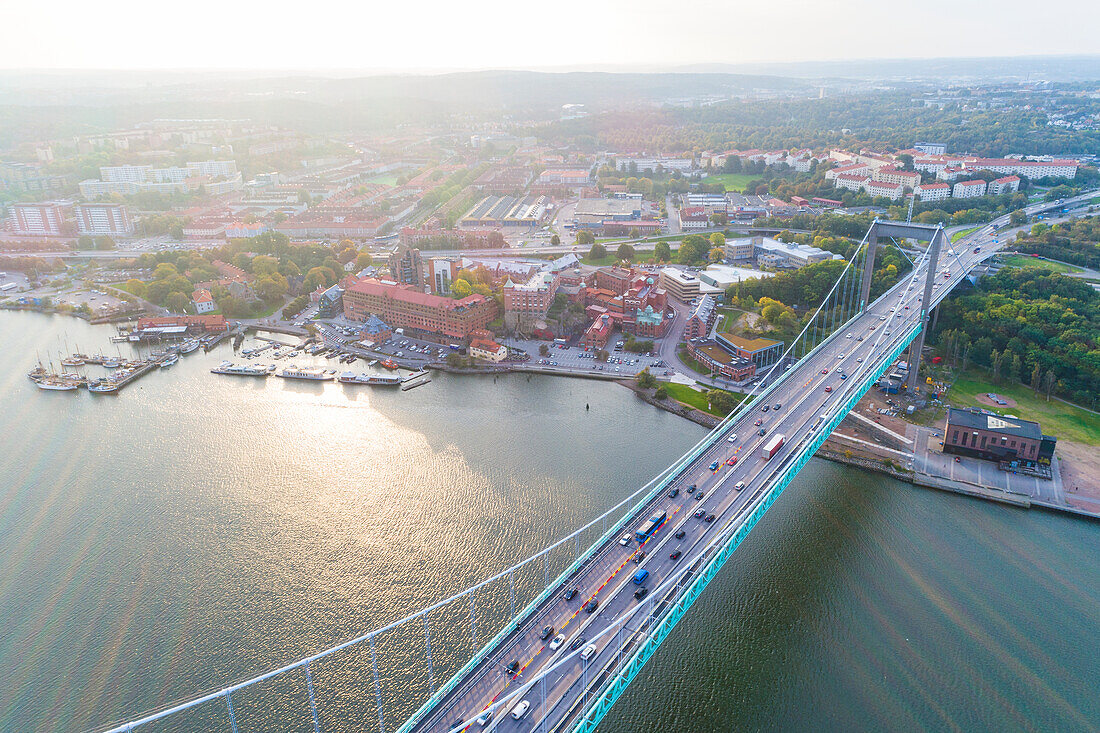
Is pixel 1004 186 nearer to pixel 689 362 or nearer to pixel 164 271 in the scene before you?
pixel 689 362

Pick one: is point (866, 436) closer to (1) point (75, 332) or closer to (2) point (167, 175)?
(1) point (75, 332)

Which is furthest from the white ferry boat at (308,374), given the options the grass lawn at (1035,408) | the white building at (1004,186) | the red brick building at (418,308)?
the white building at (1004,186)

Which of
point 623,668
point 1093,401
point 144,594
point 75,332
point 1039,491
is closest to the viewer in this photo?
point 623,668

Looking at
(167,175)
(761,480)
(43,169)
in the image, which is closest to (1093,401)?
(761,480)

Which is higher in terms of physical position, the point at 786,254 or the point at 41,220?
the point at 41,220

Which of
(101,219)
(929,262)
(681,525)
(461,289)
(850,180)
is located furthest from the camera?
(850,180)

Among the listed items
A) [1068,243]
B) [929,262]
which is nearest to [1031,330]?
[929,262]

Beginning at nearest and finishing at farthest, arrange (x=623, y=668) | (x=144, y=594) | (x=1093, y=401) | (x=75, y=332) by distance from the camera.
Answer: (x=623, y=668)
(x=144, y=594)
(x=1093, y=401)
(x=75, y=332)
